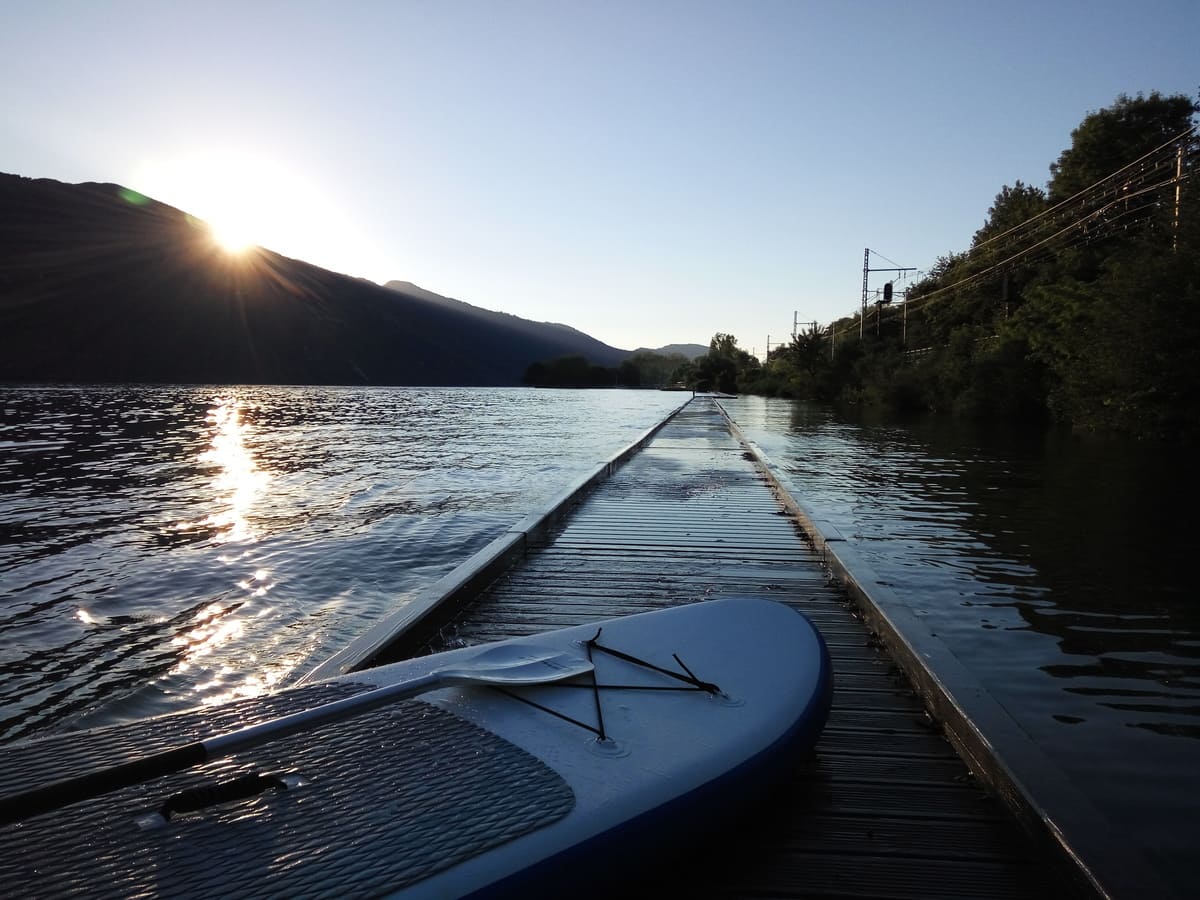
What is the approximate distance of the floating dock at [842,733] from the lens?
236 cm

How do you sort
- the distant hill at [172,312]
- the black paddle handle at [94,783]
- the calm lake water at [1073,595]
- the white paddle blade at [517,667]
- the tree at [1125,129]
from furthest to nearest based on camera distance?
the distant hill at [172,312]
the tree at [1125,129]
the calm lake water at [1073,595]
the white paddle blade at [517,667]
the black paddle handle at [94,783]

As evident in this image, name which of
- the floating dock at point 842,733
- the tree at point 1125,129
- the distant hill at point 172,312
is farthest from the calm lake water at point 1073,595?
the distant hill at point 172,312

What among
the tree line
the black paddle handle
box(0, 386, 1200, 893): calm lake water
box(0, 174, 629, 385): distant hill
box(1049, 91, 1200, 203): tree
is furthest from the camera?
box(0, 174, 629, 385): distant hill

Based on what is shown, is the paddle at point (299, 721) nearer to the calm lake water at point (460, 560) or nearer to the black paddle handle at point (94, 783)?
the black paddle handle at point (94, 783)

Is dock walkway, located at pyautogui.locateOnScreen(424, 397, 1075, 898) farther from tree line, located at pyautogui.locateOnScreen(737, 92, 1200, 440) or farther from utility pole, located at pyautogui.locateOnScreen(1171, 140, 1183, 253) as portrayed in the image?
Result: utility pole, located at pyautogui.locateOnScreen(1171, 140, 1183, 253)

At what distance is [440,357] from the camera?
492 feet

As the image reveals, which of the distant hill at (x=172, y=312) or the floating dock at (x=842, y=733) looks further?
the distant hill at (x=172, y=312)

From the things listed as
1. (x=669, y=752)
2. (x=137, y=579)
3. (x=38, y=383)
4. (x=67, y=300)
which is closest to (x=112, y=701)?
(x=137, y=579)

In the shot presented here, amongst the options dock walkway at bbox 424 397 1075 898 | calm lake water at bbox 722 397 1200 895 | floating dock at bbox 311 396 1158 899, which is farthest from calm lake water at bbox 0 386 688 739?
calm lake water at bbox 722 397 1200 895

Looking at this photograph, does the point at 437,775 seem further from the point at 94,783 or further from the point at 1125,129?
Answer: the point at 1125,129

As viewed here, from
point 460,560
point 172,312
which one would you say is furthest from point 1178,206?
point 172,312

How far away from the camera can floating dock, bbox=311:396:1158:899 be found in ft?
7.75

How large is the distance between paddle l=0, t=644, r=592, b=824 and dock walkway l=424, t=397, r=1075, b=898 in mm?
875

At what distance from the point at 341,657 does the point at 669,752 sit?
2.00m
